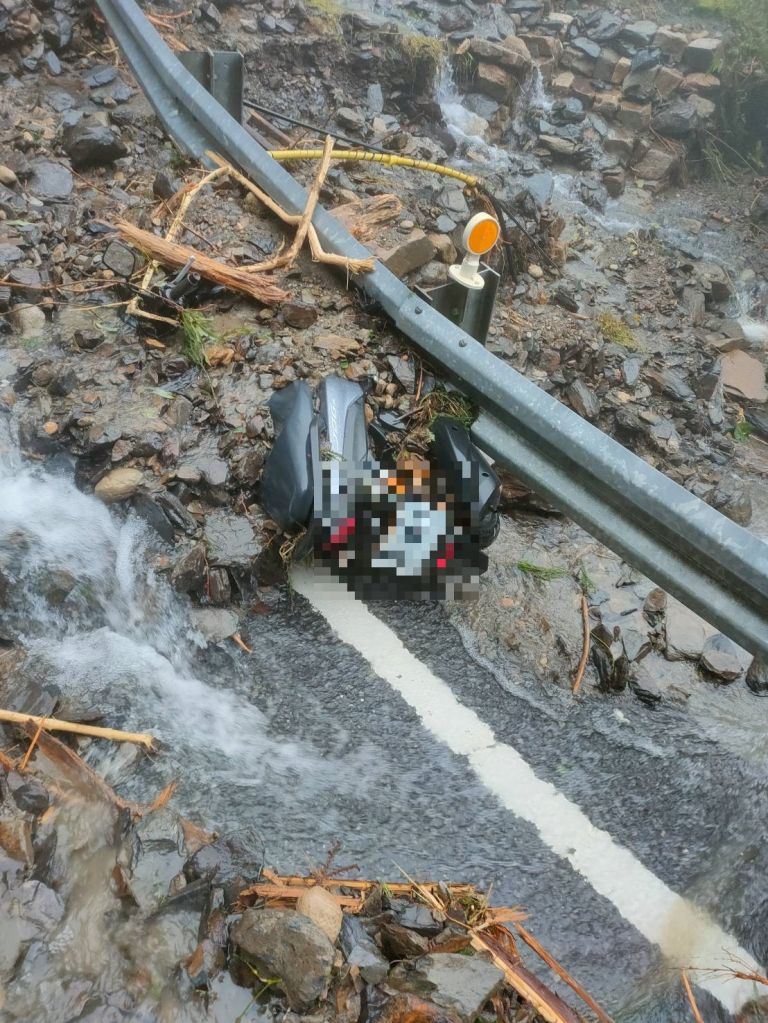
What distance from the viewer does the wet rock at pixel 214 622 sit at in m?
2.68

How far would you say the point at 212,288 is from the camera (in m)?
3.40

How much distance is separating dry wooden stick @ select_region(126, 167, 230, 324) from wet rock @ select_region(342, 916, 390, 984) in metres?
2.48

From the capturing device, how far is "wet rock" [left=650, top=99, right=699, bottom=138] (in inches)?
349

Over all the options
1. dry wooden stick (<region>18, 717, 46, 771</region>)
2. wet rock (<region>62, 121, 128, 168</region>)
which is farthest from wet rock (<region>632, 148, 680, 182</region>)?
dry wooden stick (<region>18, 717, 46, 771</region>)

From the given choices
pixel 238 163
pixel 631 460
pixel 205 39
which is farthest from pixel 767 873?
pixel 205 39

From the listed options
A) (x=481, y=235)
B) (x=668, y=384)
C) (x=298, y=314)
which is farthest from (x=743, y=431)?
(x=298, y=314)

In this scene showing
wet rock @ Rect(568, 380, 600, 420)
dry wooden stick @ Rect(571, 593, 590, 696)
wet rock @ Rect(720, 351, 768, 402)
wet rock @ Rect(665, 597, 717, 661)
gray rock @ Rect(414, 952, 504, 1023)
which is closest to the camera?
gray rock @ Rect(414, 952, 504, 1023)

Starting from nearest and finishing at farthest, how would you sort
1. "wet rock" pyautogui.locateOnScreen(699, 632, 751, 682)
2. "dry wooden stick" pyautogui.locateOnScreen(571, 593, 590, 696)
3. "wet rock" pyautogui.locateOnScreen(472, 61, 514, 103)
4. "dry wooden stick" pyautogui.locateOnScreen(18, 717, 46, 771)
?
"dry wooden stick" pyautogui.locateOnScreen(18, 717, 46, 771), "dry wooden stick" pyautogui.locateOnScreen(571, 593, 590, 696), "wet rock" pyautogui.locateOnScreen(699, 632, 751, 682), "wet rock" pyautogui.locateOnScreen(472, 61, 514, 103)

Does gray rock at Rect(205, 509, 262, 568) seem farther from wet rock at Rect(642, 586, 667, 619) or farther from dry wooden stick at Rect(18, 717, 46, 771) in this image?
wet rock at Rect(642, 586, 667, 619)

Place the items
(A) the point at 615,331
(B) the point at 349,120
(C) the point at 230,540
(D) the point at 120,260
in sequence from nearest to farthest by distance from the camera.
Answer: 1. (C) the point at 230,540
2. (D) the point at 120,260
3. (A) the point at 615,331
4. (B) the point at 349,120

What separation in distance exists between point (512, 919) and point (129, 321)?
2.77 meters

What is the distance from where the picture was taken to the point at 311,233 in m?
3.58

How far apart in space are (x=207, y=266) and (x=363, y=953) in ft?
9.04

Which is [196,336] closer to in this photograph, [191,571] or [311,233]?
[311,233]
